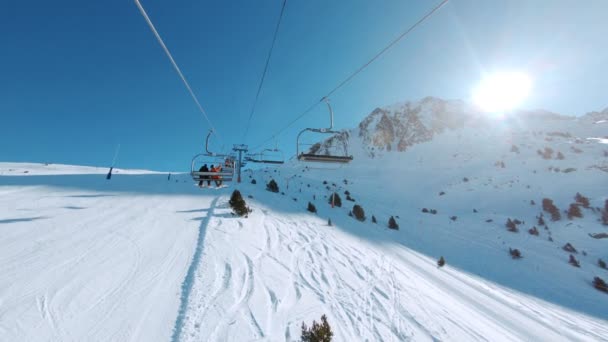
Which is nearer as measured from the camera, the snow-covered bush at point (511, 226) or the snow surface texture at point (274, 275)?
the snow surface texture at point (274, 275)

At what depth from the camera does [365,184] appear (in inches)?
1195

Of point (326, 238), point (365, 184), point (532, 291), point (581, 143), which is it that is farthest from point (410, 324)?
point (581, 143)

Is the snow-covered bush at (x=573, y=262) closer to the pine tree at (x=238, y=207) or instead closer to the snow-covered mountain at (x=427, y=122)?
the pine tree at (x=238, y=207)

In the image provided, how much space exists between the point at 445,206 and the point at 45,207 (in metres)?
26.1

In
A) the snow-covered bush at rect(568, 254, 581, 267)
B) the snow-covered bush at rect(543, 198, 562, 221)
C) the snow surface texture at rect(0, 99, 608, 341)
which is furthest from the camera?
the snow-covered bush at rect(543, 198, 562, 221)

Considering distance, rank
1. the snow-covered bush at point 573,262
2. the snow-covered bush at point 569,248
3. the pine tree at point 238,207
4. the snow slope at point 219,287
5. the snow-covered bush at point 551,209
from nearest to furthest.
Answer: the snow slope at point 219,287 → the pine tree at point 238,207 → the snow-covered bush at point 573,262 → the snow-covered bush at point 569,248 → the snow-covered bush at point 551,209

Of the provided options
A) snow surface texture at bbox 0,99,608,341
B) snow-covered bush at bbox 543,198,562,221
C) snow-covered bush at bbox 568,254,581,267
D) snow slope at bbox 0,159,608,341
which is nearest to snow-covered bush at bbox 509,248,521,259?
snow surface texture at bbox 0,99,608,341

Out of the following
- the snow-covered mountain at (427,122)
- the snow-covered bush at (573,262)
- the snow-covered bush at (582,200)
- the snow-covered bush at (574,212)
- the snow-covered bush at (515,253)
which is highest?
the snow-covered mountain at (427,122)

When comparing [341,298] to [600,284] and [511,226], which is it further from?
[511,226]

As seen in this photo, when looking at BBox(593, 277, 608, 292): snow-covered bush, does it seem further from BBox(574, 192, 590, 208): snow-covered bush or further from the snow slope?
BBox(574, 192, 590, 208): snow-covered bush

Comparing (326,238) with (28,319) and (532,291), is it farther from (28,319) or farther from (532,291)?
(532,291)

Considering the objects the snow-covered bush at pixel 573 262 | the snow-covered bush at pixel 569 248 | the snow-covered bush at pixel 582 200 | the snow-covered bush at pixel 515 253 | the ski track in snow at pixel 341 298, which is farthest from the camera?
the snow-covered bush at pixel 582 200

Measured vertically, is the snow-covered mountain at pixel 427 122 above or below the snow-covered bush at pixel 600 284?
above

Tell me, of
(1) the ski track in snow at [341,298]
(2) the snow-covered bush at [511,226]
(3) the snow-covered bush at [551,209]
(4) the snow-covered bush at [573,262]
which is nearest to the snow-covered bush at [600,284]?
(4) the snow-covered bush at [573,262]
